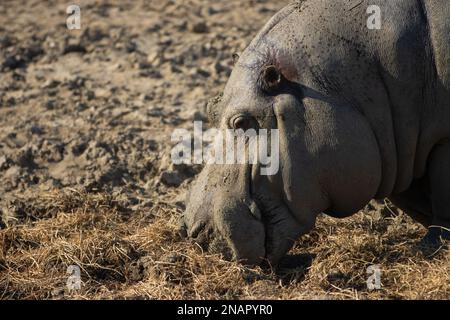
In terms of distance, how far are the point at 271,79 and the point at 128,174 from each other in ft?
9.09

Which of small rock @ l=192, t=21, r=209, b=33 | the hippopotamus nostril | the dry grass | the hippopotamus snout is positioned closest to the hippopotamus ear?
the hippopotamus nostril

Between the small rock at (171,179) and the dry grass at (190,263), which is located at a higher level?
the small rock at (171,179)

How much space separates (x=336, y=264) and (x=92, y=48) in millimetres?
6034

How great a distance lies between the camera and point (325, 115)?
16.5 ft

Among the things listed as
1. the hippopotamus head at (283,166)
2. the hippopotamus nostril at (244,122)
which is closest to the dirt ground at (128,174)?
the hippopotamus head at (283,166)

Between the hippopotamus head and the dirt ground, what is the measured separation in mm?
219

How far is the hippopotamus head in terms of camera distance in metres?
5.02

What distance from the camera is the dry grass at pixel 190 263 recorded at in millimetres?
5016

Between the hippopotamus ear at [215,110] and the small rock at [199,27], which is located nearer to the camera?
the hippopotamus ear at [215,110]
